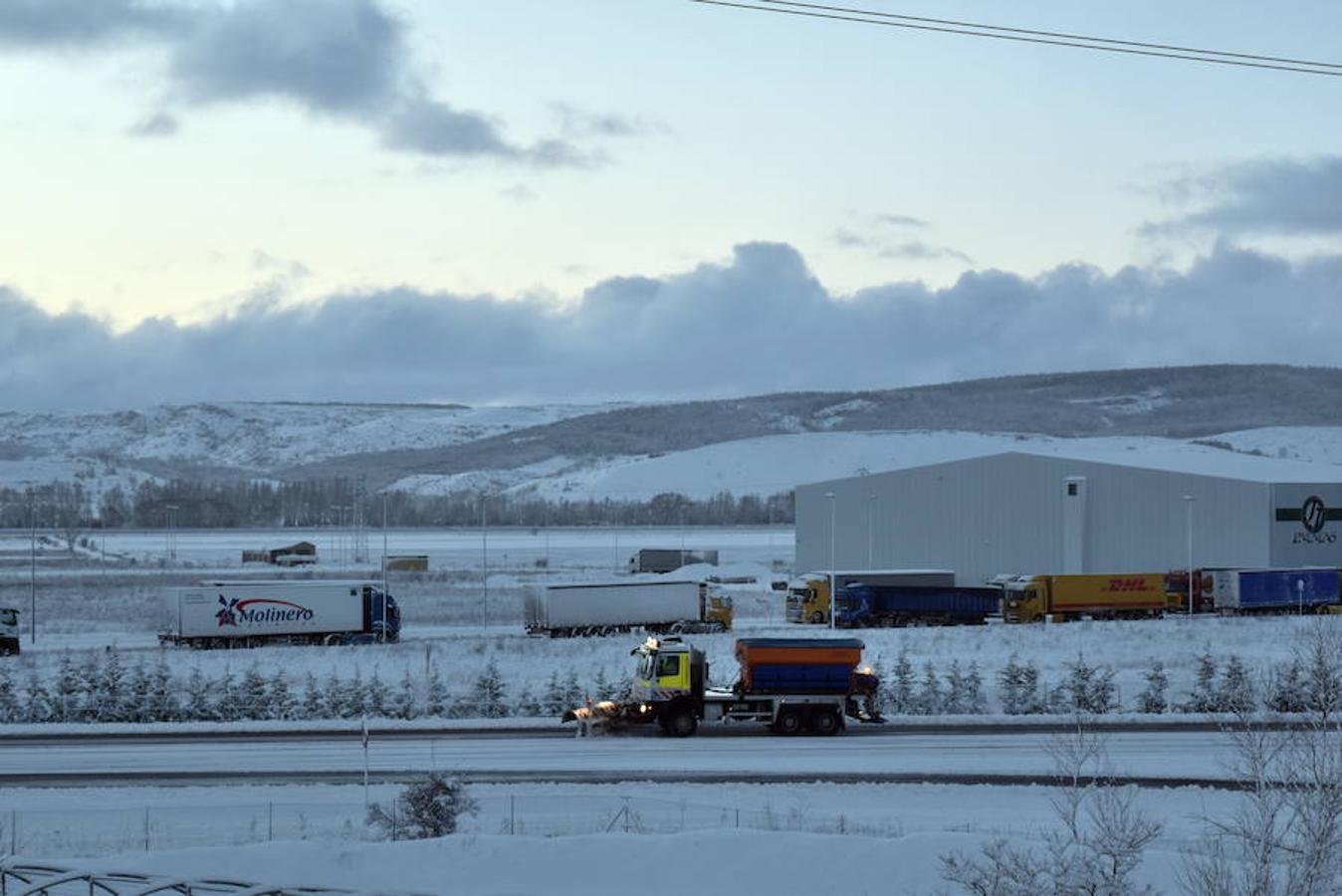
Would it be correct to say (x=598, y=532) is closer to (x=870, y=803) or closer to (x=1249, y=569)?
(x=1249, y=569)

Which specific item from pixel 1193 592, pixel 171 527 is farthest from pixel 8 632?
pixel 171 527

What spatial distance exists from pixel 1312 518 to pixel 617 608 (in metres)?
32.4

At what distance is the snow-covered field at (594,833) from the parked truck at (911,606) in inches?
1377

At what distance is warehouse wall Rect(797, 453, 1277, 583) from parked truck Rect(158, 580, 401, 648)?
100 ft

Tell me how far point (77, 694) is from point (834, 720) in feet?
68.0

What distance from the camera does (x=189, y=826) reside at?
26953mm

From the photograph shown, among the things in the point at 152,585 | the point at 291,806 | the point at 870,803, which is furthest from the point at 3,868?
the point at 152,585

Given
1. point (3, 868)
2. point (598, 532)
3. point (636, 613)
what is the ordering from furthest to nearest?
1. point (598, 532)
2. point (636, 613)
3. point (3, 868)

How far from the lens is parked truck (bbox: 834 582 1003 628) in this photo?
6506cm

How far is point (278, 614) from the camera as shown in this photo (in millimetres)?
60594

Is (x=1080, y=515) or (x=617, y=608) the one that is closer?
(x=617, y=608)

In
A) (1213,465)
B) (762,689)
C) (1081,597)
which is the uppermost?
(1213,465)

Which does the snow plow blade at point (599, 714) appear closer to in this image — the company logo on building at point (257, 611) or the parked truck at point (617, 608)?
the parked truck at point (617, 608)

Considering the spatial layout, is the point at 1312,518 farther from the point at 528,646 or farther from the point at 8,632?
the point at 8,632
